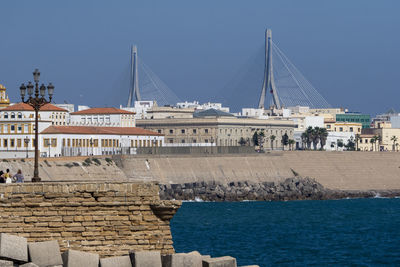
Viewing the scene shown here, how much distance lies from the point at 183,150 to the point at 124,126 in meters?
16.7

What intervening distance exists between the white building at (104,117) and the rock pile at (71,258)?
99200 mm

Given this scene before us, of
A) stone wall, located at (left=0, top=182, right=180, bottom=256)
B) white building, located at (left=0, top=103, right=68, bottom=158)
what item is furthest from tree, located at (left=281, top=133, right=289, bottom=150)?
stone wall, located at (left=0, top=182, right=180, bottom=256)

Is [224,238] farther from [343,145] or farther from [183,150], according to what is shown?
[343,145]

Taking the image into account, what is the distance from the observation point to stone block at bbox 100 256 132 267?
14.2m

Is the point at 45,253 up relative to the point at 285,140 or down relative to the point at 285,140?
down

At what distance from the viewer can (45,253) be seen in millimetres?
13977

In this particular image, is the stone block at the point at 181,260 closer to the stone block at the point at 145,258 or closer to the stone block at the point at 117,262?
the stone block at the point at 145,258

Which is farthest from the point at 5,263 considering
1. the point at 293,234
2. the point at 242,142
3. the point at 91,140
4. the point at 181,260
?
the point at 242,142

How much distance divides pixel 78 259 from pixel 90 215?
4.26 feet

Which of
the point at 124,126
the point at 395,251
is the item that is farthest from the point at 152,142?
the point at 395,251

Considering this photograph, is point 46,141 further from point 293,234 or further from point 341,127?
point 341,127

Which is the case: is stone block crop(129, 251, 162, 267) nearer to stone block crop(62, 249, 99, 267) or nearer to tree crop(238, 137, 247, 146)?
stone block crop(62, 249, 99, 267)

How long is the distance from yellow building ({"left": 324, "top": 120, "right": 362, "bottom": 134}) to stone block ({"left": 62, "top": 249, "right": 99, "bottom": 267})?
5580 inches

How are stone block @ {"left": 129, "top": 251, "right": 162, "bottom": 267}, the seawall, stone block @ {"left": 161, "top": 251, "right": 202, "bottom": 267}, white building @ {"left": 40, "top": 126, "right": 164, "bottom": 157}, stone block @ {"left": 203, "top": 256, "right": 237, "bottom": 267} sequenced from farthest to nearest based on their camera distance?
white building @ {"left": 40, "top": 126, "right": 164, "bottom": 157} < the seawall < stone block @ {"left": 203, "top": 256, "right": 237, "bottom": 267} < stone block @ {"left": 161, "top": 251, "right": 202, "bottom": 267} < stone block @ {"left": 129, "top": 251, "right": 162, "bottom": 267}
